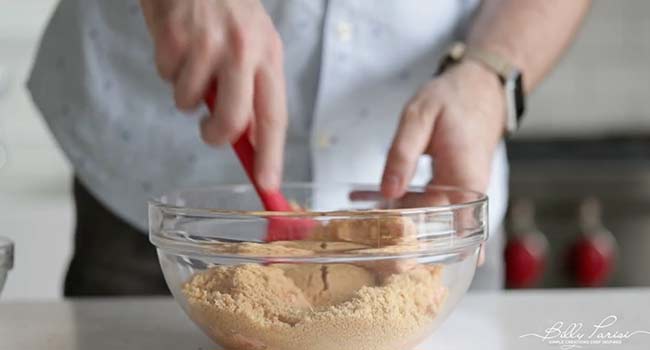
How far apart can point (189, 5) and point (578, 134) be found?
5.94 ft

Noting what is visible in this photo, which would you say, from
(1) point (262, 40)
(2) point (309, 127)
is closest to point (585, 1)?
(2) point (309, 127)

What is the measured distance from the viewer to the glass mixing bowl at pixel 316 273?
0.56m

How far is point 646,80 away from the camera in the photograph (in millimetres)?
2475

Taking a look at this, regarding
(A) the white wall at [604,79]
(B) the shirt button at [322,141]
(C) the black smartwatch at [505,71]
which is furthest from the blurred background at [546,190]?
(C) the black smartwatch at [505,71]

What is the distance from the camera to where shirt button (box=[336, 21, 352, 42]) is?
3.12 feet

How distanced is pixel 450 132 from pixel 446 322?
15cm

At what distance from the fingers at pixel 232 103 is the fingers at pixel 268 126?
0.02 metres

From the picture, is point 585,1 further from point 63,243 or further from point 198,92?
point 63,243

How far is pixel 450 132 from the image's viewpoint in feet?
2.59

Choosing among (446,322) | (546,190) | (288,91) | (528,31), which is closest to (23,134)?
(546,190)

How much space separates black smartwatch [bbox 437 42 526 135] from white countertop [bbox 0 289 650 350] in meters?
0.17

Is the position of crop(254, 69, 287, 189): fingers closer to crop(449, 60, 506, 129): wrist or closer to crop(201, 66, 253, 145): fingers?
crop(201, 66, 253, 145): fingers

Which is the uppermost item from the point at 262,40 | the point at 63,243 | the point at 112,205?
the point at 262,40

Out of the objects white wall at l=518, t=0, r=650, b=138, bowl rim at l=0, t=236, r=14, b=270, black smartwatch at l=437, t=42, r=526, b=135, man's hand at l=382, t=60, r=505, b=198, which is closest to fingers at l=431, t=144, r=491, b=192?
man's hand at l=382, t=60, r=505, b=198
